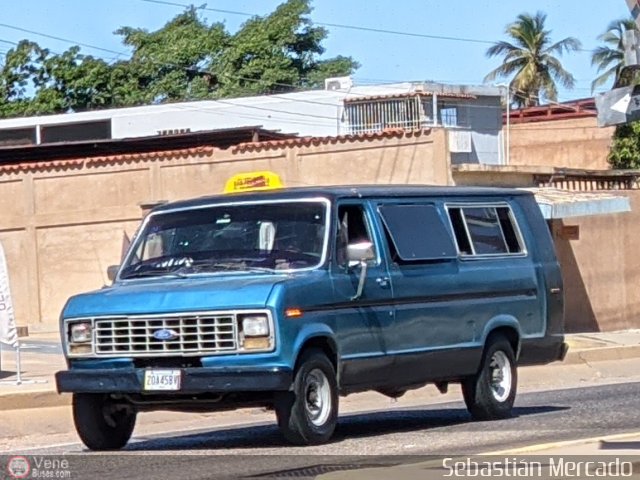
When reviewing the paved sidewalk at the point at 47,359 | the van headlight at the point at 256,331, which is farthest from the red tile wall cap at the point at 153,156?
the van headlight at the point at 256,331

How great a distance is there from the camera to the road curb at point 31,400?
50.2 ft

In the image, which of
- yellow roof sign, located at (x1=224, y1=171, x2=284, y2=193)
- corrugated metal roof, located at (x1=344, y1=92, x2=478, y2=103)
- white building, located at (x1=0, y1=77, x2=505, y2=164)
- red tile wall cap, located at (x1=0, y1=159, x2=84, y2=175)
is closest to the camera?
yellow roof sign, located at (x1=224, y1=171, x2=284, y2=193)

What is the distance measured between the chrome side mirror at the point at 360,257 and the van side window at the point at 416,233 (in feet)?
1.82

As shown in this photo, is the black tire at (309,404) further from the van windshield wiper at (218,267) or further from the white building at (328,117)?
the white building at (328,117)

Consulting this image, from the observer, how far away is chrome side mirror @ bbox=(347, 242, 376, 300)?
11.7 m

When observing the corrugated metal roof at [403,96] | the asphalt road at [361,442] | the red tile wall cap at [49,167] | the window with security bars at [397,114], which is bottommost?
the asphalt road at [361,442]

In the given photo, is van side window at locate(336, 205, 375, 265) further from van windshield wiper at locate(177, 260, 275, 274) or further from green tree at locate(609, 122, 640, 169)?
green tree at locate(609, 122, 640, 169)

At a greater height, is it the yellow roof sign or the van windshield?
the yellow roof sign

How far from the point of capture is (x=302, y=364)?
36.1ft

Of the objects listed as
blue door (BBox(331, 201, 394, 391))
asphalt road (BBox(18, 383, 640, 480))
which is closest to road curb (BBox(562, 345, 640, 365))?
asphalt road (BBox(18, 383, 640, 480))

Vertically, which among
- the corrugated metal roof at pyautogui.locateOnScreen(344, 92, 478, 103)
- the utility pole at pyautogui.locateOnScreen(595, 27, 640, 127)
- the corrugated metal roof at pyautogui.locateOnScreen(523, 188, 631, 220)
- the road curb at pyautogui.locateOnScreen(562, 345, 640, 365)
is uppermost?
the corrugated metal roof at pyautogui.locateOnScreen(344, 92, 478, 103)

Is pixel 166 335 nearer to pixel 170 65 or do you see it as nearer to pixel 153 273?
pixel 153 273

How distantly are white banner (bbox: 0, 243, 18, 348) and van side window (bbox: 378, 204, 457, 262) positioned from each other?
6.06m

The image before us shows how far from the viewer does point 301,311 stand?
36.1ft
